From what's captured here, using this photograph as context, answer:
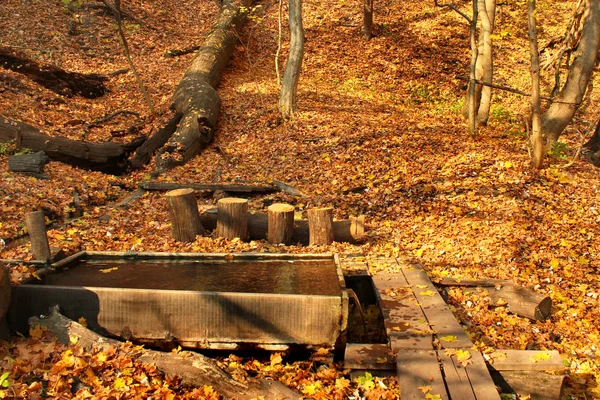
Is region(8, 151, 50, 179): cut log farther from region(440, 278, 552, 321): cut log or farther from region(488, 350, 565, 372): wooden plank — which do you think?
region(488, 350, 565, 372): wooden plank

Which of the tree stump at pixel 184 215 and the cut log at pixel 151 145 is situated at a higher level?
the cut log at pixel 151 145

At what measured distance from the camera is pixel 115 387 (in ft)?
12.5

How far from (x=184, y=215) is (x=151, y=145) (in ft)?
14.8

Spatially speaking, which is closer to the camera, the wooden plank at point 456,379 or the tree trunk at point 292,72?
the wooden plank at point 456,379

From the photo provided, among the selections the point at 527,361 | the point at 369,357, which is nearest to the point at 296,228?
the point at 369,357

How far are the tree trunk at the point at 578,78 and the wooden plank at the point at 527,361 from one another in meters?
6.20

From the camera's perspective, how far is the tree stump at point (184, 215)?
22.8 feet

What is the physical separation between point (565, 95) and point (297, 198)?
5.55 meters

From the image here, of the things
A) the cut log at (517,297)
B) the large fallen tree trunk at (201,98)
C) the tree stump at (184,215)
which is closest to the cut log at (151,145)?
the large fallen tree trunk at (201,98)

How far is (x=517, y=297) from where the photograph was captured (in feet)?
18.0

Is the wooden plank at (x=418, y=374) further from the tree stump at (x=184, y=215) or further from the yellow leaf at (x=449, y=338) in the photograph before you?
the tree stump at (x=184, y=215)

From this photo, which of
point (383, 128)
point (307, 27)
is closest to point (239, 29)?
point (307, 27)

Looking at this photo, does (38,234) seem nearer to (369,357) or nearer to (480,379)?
(369,357)

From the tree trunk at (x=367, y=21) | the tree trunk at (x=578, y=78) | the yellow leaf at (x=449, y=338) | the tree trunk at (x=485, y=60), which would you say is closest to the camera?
the yellow leaf at (x=449, y=338)
